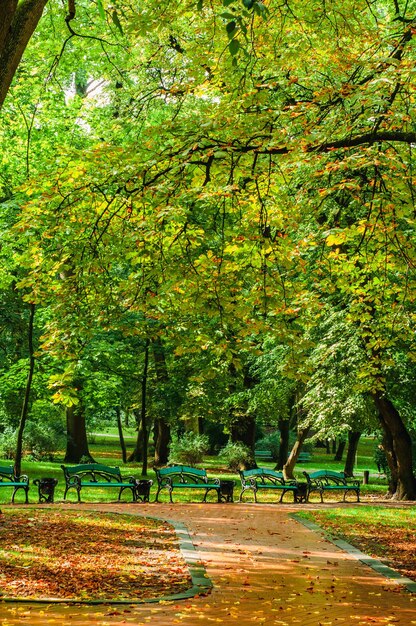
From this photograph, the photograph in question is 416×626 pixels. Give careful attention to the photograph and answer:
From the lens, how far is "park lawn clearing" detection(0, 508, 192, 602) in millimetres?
7223

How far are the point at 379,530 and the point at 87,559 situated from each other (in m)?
6.44

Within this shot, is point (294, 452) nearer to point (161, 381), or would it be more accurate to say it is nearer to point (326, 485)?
point (161, 381)

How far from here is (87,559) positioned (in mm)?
8664

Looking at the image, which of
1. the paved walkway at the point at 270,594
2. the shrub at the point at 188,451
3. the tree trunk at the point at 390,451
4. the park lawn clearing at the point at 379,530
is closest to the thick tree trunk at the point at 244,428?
the shrub at the point at 188,451

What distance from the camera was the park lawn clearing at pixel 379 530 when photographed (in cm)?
1013

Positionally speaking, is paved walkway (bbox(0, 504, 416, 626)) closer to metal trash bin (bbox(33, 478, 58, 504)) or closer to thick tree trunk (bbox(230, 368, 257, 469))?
metal trash bin (bbox(33, 478, 58, 504))

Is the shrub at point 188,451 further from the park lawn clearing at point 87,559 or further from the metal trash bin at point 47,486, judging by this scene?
the park lawn clearing at point 87,559

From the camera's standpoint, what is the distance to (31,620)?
6.07 metres

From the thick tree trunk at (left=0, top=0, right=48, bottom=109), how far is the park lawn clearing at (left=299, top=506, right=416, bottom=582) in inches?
290

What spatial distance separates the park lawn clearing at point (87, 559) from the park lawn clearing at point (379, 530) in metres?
3.00

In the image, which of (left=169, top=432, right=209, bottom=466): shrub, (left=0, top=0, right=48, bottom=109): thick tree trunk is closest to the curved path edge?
(left=0, top=0, right=48, bottom=109): thick tree trunk

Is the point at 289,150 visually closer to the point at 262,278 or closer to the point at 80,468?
the point at 262,278

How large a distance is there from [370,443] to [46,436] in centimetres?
4400

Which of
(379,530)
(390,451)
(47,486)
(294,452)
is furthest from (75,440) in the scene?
(379,530)
